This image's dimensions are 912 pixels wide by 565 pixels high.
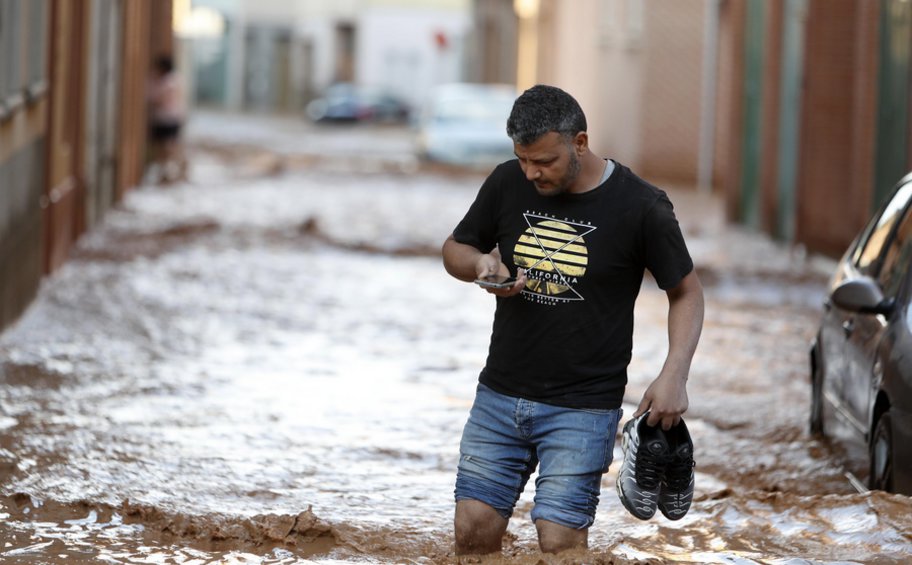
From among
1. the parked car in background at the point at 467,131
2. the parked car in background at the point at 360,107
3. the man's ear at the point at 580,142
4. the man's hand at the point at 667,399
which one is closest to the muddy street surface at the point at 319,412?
the man's hand at the point at 667,399

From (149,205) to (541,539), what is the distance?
19.8m

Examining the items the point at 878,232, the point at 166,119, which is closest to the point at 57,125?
the point at 878,232

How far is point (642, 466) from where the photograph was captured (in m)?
5.38

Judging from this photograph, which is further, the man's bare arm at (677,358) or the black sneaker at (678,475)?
the black sneaker at (678,475)

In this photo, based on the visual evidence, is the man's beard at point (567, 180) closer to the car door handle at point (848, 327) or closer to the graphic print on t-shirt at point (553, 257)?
the graphic print on t-shirt at point (553, 257)

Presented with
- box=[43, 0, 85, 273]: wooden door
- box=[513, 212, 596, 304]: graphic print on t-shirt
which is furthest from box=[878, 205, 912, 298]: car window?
box=[43, 0, 85, 273]: wooden door

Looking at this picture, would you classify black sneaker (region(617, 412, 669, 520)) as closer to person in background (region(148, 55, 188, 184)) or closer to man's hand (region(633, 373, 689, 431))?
man's hand (region(633, 373, 689, 431))

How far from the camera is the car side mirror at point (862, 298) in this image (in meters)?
7.70

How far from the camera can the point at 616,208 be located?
534 cm

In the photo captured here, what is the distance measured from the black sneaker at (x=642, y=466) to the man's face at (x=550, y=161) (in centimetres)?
72

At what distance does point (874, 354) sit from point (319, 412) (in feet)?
10.8

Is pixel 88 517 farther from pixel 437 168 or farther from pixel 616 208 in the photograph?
pixel 437 168

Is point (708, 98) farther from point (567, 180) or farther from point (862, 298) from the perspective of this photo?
point (567, 180)

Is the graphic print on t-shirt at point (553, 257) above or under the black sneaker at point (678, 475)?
above
